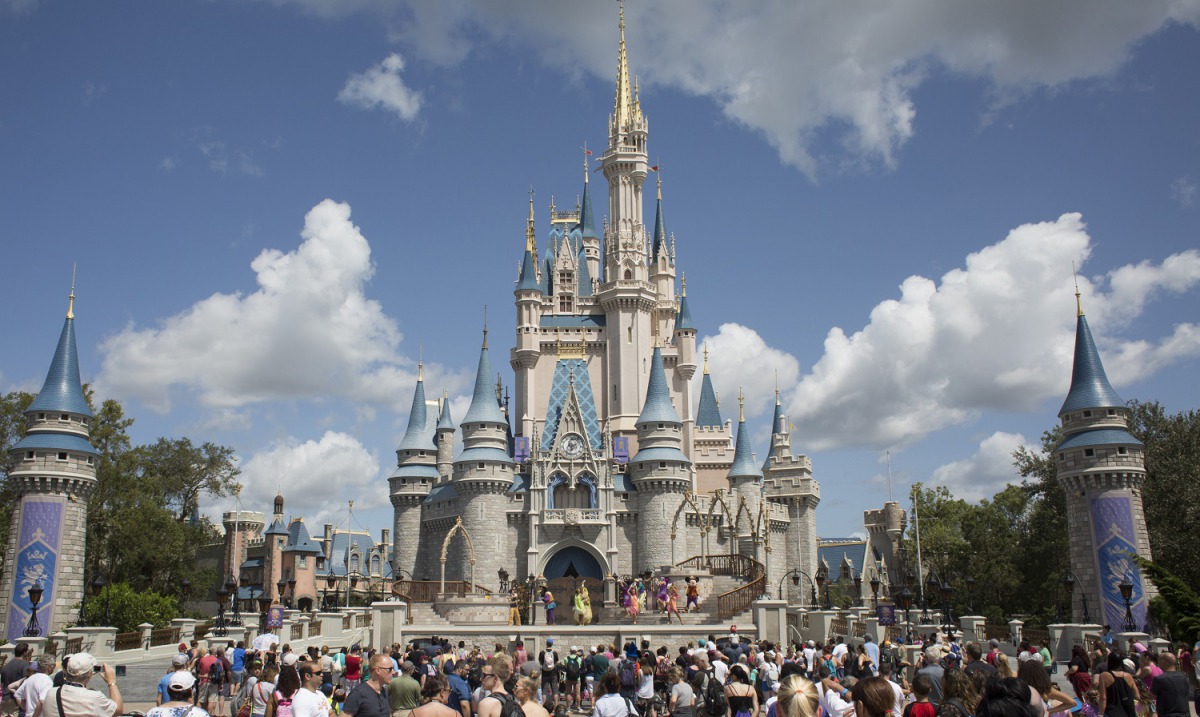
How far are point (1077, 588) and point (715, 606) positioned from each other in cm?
1404

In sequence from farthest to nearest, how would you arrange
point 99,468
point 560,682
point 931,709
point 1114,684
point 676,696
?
point 99,468
point 560,682
point 676,696
point 1114,684
point 931,709

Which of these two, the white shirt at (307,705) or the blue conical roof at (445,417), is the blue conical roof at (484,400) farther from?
the white shirt at (307,705)

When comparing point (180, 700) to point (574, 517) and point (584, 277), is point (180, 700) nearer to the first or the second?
point (574, 517)

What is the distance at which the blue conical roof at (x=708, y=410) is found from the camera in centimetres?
6719

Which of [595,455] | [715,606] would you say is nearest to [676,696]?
[715,606]

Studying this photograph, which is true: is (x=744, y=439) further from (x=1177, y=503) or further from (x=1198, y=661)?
(x=1198, y=661)

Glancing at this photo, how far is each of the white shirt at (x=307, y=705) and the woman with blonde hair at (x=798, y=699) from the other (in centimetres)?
466

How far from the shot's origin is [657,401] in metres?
56.8

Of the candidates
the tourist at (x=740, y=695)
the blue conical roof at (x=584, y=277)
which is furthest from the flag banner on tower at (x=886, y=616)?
the blue conical roof at (x=584, y=277)

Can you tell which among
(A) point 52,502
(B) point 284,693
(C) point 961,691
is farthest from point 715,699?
(A) point 52,502

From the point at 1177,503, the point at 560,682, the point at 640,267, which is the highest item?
the point at 640,267

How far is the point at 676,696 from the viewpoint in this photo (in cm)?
1368

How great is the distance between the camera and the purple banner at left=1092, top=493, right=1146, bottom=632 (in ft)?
119

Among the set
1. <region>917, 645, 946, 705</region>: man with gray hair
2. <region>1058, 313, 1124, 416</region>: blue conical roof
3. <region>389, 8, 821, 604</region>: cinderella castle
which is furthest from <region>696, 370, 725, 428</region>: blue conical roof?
<region>917, 645, 946, 705</region>: man with gray hair
